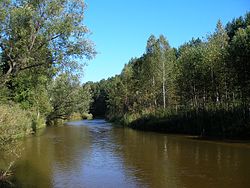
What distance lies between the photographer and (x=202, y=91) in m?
55.3

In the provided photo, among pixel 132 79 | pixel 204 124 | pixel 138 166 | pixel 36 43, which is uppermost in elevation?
pixel 132 79

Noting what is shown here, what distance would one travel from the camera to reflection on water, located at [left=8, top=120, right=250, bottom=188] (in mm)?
19250

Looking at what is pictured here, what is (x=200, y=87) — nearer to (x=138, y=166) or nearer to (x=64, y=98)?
(x=138, y=166)

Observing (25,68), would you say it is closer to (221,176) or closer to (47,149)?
(221,176)

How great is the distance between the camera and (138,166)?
78.7 feet

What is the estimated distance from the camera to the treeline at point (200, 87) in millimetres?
40719

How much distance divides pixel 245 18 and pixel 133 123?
175ft

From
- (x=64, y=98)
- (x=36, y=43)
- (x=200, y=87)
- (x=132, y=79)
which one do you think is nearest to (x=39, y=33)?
(x=36, y=43)

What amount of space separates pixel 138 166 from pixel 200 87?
3242 cm

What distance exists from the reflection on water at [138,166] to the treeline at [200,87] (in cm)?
981

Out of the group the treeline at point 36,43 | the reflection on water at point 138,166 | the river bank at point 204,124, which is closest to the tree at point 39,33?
the treeline at point 36,43

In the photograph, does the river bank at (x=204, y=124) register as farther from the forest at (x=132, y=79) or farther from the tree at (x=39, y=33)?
the tree at (x=39, y=33)

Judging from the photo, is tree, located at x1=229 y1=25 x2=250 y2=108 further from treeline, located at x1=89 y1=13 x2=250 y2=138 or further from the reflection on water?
the reflection on water

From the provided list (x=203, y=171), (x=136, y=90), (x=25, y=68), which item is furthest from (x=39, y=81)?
(x=136, y=90)
